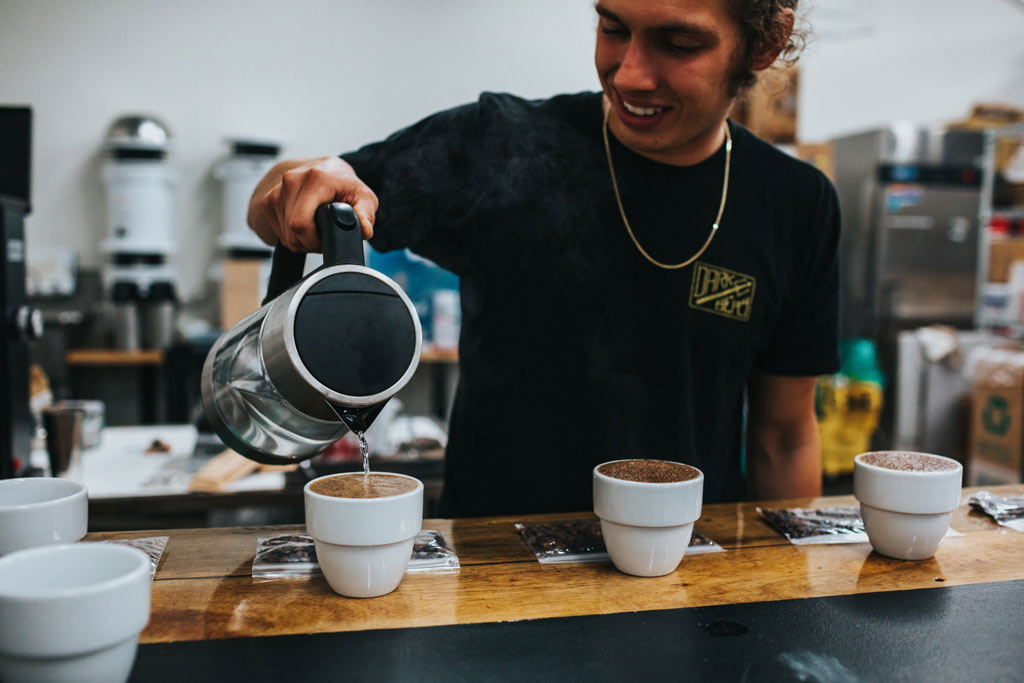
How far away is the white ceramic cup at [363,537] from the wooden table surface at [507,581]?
0.03m

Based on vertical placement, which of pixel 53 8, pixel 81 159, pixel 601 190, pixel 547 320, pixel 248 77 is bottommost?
pixel 547 320

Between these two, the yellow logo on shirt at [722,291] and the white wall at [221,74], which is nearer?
the yellow logo on shirt at [722,291]

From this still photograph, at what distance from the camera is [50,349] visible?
12.8 feet

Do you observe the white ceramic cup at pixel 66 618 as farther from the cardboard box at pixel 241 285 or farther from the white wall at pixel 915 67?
the white wall at pixel 915 67

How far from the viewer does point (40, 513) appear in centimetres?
90

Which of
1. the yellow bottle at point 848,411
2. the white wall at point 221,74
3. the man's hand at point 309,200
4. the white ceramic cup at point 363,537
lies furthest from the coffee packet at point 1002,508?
the yellow bottle at point 848,411

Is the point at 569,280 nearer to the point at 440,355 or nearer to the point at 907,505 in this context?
the point at 907,505

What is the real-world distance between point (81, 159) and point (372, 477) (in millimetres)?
4081

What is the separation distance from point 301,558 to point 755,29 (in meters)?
1.02

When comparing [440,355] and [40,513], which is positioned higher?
[40,513]

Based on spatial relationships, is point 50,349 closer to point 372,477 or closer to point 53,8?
point 53,8

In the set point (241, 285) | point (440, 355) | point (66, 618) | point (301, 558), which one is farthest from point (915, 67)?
point (66, 618)

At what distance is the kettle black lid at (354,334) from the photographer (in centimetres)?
80

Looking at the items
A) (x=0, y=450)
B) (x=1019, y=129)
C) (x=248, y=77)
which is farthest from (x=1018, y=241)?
(x=0, y=450)
